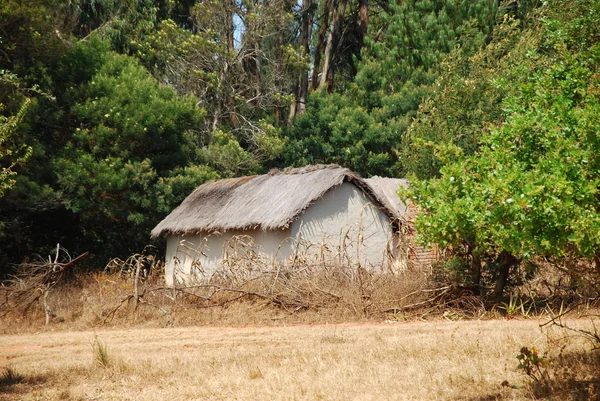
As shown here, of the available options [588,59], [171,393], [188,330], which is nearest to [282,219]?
[188,330]

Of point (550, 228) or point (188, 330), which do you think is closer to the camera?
point (550, 228)

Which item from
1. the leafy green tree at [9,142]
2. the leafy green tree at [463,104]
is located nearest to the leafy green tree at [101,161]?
the leafy green tree at [9,142]

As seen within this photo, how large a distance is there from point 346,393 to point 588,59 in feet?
14.5

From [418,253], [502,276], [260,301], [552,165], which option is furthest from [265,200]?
[552,165]

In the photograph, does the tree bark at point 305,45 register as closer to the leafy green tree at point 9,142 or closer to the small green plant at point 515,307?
the leafy green tree at point 9,142

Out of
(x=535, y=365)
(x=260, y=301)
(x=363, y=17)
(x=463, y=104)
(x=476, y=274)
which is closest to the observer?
(x=535, y=365)

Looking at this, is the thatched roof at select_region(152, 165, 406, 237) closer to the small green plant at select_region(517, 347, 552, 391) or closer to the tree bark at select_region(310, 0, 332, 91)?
the tree bark at select_region(310, 0, 332, 91)

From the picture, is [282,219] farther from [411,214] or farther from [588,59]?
[588,59]

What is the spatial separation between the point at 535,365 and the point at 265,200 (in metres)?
14.1

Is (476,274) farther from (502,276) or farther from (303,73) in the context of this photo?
(303,73)

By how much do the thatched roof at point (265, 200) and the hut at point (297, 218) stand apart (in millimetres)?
27

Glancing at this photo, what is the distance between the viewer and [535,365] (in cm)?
771

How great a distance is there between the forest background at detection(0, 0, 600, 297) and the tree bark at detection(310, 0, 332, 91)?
0.24 ft

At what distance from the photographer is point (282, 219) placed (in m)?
19.0
